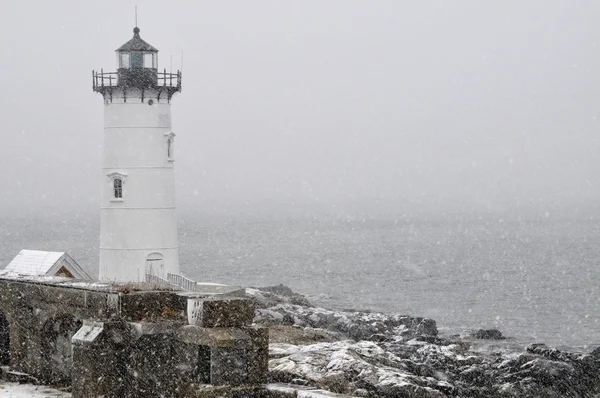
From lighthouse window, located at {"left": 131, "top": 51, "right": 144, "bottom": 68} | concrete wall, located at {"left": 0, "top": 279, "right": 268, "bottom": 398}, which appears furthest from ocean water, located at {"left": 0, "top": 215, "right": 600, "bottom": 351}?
concrete wall, located at {"left": 0, "top": 279, "right": 268, "bottom": 398}

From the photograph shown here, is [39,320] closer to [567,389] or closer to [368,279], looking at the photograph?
[567,389]

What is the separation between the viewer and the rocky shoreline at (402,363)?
47.5 feet

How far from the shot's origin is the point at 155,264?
26.7 m

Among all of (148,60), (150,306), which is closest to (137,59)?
(148,60)

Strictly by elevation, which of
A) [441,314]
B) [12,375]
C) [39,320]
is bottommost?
[441,314]

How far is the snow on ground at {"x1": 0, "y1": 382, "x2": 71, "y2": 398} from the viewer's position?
10.6 meters

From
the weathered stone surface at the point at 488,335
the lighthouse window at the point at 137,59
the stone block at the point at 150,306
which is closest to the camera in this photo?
the stone block at the point at 150,306

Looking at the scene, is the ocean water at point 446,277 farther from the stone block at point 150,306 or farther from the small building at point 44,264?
the stone block at point 150,306

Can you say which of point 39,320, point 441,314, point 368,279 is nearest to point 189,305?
point 39,320

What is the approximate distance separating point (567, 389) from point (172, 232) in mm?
12258

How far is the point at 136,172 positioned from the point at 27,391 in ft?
53.2

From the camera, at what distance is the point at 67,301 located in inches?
416

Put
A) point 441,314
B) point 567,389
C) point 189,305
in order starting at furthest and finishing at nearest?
point 441,314, point 567,389, point 189,305

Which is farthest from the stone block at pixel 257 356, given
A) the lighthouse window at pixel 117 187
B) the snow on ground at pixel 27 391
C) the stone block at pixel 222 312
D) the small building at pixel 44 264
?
the lighthouse window at pixel 117 187
